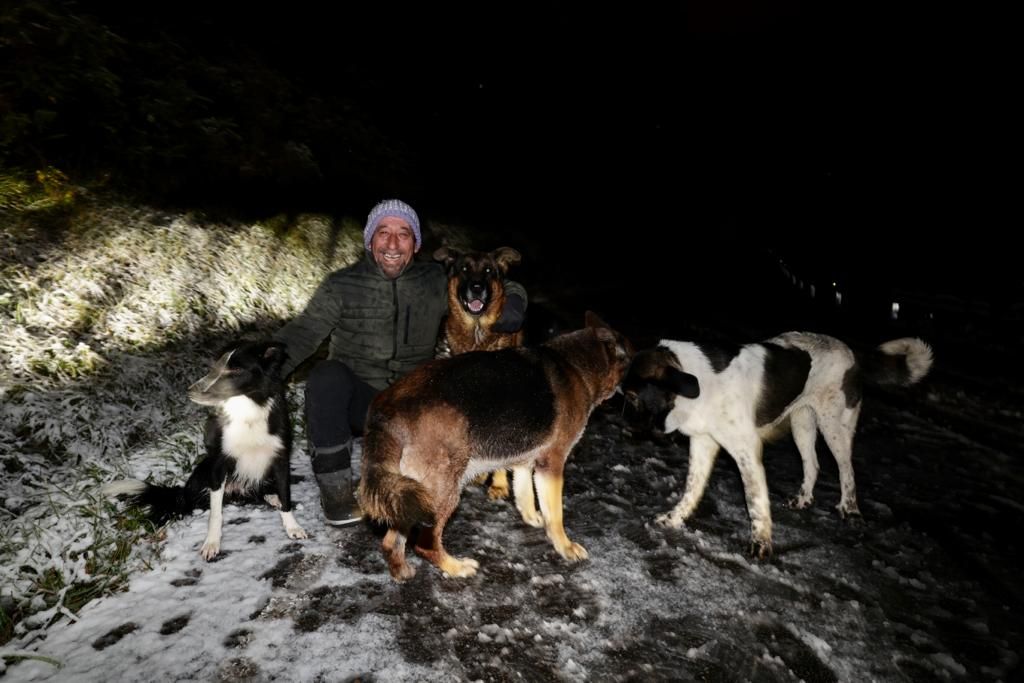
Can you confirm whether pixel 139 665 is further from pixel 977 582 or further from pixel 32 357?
pixel 977 582

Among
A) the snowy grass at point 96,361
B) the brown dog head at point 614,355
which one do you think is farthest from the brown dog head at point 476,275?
the snowy grass at point 96,361

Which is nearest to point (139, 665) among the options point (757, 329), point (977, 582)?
point (977, 582)

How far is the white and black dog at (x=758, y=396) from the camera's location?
3634mm

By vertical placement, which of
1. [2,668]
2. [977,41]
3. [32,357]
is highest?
[977,41]

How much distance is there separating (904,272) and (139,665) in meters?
19.5

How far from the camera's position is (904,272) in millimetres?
15203

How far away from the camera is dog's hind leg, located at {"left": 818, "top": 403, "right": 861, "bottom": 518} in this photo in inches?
160

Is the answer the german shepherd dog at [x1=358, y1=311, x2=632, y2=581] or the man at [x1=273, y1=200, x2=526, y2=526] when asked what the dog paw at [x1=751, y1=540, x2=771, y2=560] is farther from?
the man at [x1=273, y1=200, x2=526, y2=526]

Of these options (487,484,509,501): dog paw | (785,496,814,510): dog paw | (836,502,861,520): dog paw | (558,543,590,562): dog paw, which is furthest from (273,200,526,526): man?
(836,502,861,520): dog paw

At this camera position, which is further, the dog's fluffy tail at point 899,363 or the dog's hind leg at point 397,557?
the dog's fluffy tail at point 899,363

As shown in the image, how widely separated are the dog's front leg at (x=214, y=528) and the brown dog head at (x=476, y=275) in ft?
7.49

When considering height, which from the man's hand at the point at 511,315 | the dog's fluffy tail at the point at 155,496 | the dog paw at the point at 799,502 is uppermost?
the man's hand at the point at 511,315

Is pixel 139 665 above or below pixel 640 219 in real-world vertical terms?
below

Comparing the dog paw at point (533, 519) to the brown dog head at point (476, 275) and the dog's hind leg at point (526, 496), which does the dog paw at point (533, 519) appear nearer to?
the dog's hind leg at point (526, 496)
